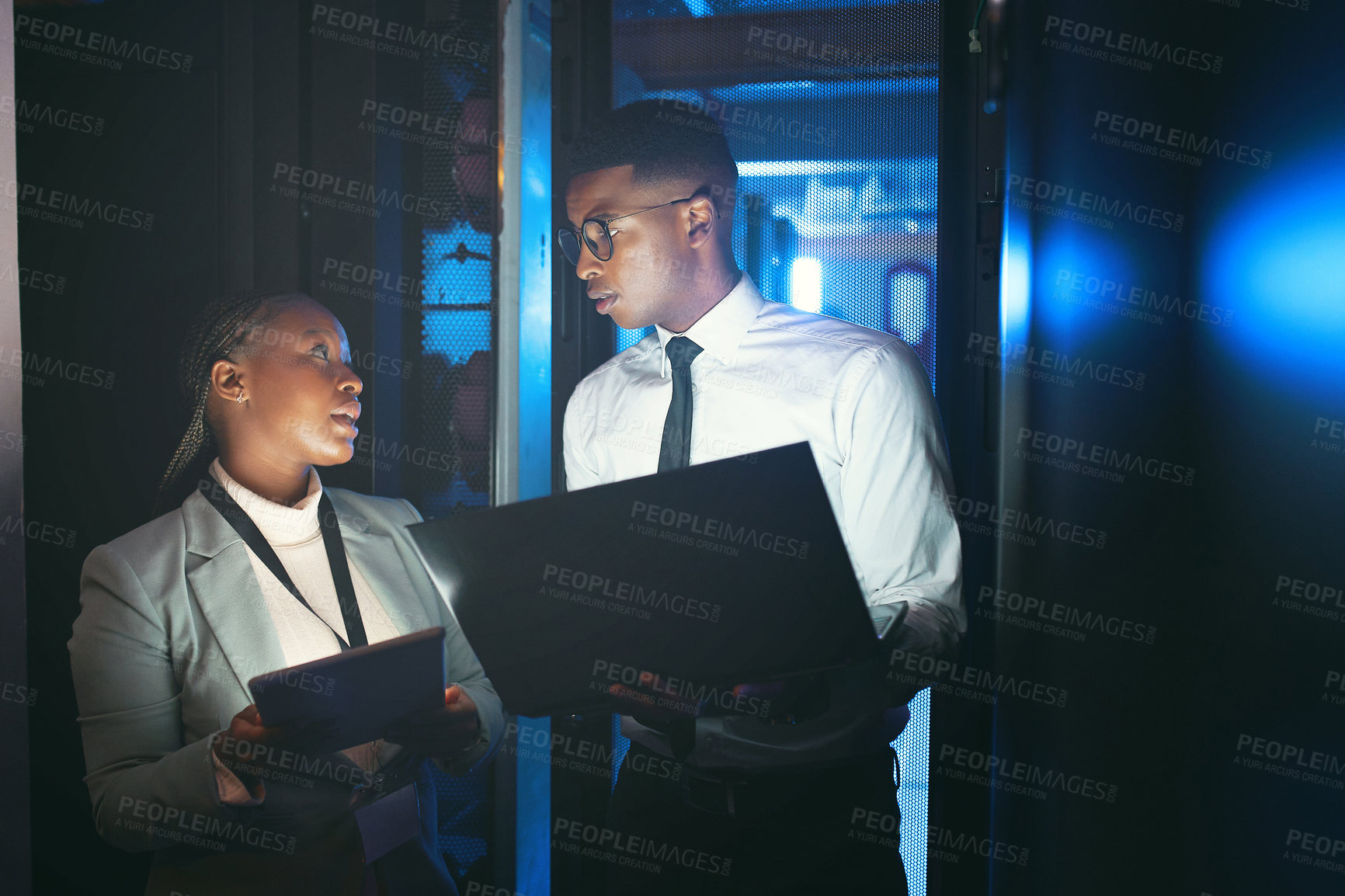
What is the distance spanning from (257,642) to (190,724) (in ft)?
0.63

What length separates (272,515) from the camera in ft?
5.84

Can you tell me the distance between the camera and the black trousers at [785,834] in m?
1.73

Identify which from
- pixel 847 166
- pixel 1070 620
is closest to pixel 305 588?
pixel 847 166

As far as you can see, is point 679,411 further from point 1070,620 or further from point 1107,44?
point 1107,44

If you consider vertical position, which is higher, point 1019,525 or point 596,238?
point 596,238

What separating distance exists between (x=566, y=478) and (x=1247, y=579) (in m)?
1.72

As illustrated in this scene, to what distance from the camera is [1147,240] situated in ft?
7.41

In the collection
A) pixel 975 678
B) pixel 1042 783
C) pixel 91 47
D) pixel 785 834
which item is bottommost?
pixel 1042 783

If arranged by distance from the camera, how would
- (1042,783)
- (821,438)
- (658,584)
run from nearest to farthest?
1. (658,584)
2. (821,438)
3. (1042,783)

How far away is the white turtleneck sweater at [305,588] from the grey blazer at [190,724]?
26mm

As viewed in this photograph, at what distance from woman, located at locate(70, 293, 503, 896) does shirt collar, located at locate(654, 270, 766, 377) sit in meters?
0.79

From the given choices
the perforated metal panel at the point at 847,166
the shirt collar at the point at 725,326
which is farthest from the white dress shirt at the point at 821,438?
the perforated metal panel at the point at 847,166

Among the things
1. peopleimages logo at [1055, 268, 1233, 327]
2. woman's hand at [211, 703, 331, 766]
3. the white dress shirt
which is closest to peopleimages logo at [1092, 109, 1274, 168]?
peopleimages logo at [1055, 268, 1233, 327]

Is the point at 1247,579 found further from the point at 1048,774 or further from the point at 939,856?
the point at 939,856
